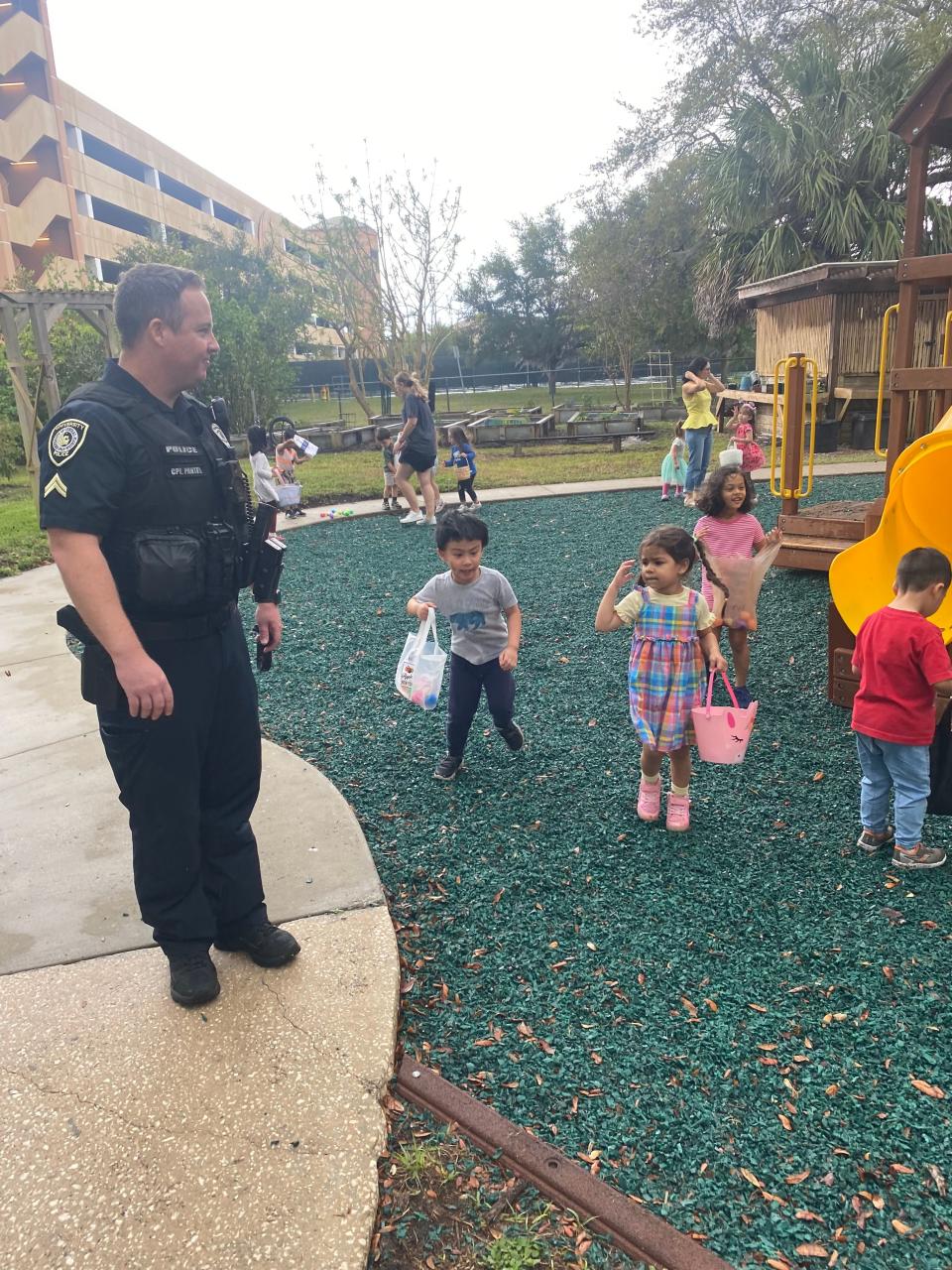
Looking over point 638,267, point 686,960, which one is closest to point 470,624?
point 686,960

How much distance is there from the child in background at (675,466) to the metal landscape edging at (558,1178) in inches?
366

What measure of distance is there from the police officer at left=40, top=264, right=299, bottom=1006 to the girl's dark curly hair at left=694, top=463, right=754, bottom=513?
9.52 feet

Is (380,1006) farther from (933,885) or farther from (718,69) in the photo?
(718,69)

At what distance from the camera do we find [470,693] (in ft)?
13.3

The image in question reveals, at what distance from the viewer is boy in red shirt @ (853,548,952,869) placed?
10.2 feet

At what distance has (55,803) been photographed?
3.91 meters

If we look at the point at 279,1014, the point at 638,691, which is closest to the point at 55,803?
the point at 279,1014

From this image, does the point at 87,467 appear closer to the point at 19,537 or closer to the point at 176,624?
the point at 176,624

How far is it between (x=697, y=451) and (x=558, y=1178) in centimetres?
924

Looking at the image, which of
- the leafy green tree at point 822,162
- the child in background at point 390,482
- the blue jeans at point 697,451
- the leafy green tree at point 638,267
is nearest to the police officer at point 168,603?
the blue jeans at point 697,451

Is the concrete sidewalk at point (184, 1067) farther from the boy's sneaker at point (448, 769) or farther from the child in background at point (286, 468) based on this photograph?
the child in background at point (286, 468)

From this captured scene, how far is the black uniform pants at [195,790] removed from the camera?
8.08 feet

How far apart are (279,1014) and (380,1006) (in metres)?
0.29

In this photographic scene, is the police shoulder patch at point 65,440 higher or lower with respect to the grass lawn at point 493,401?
lower
